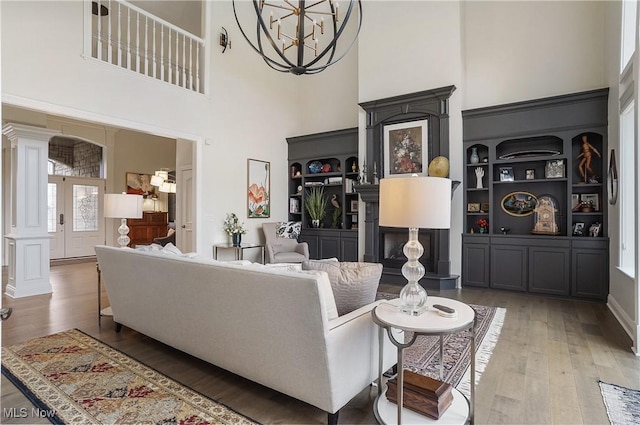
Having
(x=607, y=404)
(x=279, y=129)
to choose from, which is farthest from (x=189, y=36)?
(x=607, y=404)

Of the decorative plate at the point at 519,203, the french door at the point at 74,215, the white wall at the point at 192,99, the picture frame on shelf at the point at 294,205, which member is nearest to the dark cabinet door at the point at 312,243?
the picture frame on shelf at the point at 294,205

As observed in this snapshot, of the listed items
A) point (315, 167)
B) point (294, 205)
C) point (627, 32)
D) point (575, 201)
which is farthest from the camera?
point (294, 205)

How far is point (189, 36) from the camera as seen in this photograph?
18.8ft

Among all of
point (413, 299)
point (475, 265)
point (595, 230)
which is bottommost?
point (475, 265)

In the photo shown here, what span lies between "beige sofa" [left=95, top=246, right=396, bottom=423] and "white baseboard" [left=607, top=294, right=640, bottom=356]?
7.50 ft

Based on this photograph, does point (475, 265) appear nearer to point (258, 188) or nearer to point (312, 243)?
point (312, 243)

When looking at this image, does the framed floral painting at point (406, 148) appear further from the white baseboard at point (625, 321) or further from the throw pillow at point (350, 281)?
the throw pillow at point (350, 281)

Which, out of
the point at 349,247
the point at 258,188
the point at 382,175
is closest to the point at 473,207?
the point at 382,175

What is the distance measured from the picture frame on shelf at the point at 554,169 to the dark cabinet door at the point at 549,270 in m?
1.06

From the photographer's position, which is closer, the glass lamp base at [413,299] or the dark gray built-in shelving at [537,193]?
the glass lamp base at [413,299]

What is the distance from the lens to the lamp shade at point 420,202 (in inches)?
83.6

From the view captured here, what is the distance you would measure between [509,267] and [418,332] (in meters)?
4.05

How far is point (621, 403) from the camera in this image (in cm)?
236

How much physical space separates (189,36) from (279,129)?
2.50m
